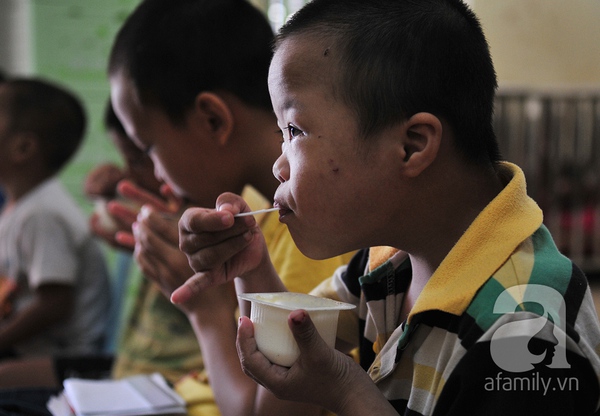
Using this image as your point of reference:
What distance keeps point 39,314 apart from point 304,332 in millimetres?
1684

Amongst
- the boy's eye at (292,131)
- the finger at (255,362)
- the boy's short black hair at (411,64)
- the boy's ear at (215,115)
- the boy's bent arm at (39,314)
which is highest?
the boy's short black hair at (411,64)

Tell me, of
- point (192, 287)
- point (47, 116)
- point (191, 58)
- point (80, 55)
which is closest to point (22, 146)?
point (47, 116)

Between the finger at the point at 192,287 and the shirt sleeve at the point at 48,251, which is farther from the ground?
the finger at the point at 192,287

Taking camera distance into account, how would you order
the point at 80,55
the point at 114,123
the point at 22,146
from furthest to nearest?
the point at 80,55 → the point at 22,146 → the point at 114,123

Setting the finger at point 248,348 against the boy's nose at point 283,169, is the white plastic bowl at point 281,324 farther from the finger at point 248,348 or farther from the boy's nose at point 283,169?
the boy's nose at point 283,169

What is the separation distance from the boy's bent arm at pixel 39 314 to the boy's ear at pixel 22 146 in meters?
0.59

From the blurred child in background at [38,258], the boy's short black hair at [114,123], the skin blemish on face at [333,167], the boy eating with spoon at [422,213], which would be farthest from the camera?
the blurred child in background at [38,258]

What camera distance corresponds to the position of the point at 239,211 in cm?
97

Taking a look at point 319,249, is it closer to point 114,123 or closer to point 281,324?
point 281,324

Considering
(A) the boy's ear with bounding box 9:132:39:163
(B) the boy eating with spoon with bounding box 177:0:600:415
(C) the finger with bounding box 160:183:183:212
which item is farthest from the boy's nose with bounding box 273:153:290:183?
(A) the boy's ear with bounding box 9:132:39:163

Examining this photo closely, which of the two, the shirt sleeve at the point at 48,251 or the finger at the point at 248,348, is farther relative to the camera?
the shirt sleeve at the point at 48,251

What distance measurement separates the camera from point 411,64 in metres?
0.79

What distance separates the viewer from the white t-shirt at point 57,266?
226 cm

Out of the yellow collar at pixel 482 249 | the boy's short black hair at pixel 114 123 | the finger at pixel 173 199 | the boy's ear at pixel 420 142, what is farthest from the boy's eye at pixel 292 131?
the boy's short black hair at pixel 114 123
